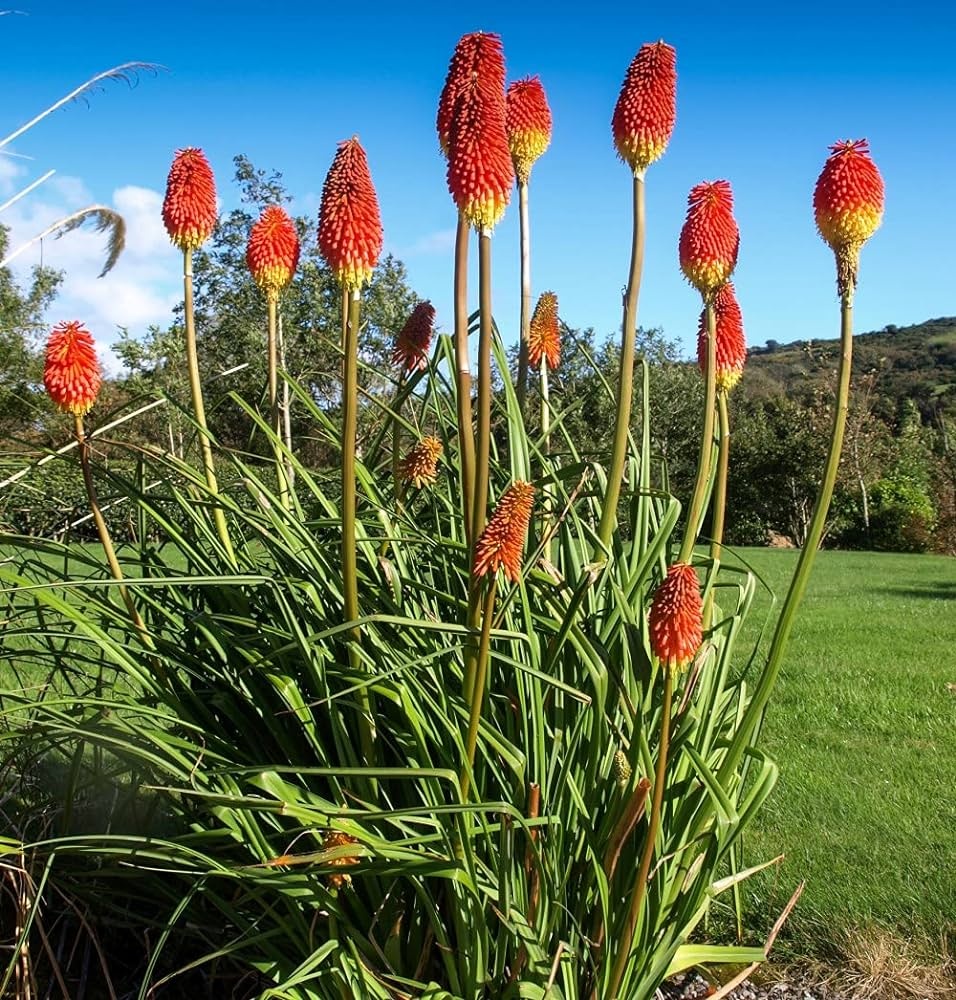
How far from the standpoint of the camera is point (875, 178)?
1.75 m

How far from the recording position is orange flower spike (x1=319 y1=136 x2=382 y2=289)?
62.4 inches

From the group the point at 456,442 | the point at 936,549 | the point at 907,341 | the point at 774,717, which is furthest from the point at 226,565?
the point at 907,341

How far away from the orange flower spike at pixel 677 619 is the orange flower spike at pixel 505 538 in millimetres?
235

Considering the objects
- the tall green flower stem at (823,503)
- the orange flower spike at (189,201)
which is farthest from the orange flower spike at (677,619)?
the orange flower spike at (189,201)

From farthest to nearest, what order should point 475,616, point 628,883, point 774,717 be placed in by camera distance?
point 774,717
point 628,883
point 475,616

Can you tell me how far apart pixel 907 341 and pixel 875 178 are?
55886 millimetres

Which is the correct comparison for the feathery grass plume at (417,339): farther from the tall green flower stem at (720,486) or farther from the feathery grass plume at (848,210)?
the feathery grass plume at (848,210)

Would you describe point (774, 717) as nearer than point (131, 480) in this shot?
No

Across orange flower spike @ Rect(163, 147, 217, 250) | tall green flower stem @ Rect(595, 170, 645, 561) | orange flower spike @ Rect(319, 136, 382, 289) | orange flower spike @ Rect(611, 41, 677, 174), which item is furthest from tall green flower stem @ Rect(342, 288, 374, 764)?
orange flower spike @ Rect(163, 147, 217, 250)

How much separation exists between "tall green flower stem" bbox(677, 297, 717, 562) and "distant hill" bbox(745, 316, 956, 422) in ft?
83.3

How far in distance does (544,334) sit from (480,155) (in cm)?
83

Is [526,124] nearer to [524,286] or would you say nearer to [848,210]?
[524,286]

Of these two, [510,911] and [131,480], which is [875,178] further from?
[131,480]

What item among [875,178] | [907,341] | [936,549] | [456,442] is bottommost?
[936,549]
